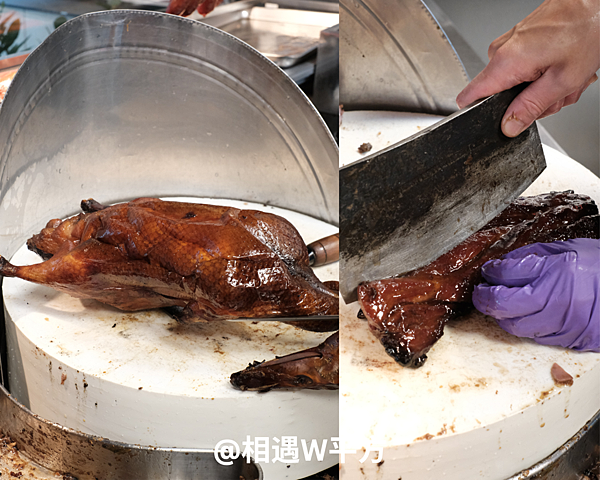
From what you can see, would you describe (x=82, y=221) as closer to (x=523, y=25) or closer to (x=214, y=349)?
(x=214, y=349)

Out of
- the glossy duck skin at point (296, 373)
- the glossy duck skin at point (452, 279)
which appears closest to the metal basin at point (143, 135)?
the glossy duck skin at point (296, 373)

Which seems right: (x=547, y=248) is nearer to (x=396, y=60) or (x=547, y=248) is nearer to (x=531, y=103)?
(x=531, y=103)

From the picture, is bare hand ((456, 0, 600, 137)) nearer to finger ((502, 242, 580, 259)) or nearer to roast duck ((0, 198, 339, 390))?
finger ((502, 242, 580, 259))

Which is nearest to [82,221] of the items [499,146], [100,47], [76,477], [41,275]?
[41,275]

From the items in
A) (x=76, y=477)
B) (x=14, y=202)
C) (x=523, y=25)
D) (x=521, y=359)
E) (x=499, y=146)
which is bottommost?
(x=76, y=477)

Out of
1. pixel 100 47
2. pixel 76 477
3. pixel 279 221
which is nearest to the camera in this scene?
pixel 76 477

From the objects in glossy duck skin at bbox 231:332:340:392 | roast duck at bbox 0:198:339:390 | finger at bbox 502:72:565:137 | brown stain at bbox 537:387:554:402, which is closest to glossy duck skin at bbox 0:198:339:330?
roast duck at bbox 0:198:339:390

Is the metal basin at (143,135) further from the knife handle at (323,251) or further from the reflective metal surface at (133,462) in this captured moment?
the knife handle at (323,251)
